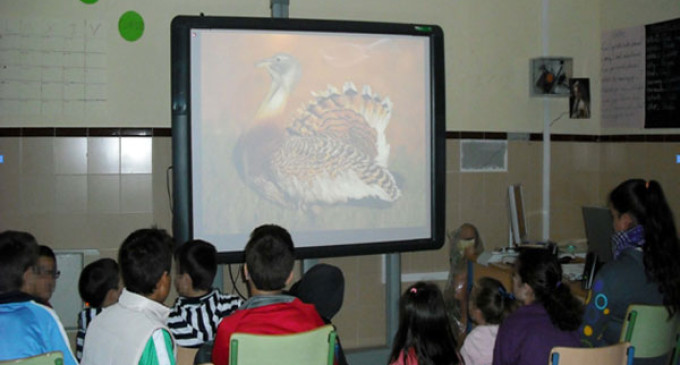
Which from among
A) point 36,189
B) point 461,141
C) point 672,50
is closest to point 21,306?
point 36,189

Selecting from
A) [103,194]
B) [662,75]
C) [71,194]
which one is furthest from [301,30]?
[662,75]

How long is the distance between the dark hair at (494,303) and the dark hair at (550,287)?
0.25 m

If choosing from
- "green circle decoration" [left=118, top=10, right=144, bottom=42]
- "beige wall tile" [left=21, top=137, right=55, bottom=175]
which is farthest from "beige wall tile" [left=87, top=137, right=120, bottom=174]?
"green circle decoration" [left=118, top=10, right=144, bottom=42]

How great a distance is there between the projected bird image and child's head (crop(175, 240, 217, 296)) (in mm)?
761

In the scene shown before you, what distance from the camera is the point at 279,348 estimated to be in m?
1.97

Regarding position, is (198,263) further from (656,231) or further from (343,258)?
(656,231)

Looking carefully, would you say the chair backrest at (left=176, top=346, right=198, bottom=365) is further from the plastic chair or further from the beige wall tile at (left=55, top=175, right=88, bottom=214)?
the beige wall tile at (left=55, top=175, right=88, bottom=214)

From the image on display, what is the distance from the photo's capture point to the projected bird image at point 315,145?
3.54 m

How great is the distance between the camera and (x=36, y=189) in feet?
12.2

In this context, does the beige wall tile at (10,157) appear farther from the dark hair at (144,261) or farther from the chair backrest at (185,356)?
the chair backrest at (185,356)

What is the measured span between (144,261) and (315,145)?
64.0 inches

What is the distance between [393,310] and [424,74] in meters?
1.43

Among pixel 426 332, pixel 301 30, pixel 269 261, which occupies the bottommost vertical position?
pixel 426 332

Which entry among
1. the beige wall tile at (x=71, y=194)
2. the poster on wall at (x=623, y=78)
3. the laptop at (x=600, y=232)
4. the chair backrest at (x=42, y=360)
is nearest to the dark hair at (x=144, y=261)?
the chair backrest at (x=42, y=360)
